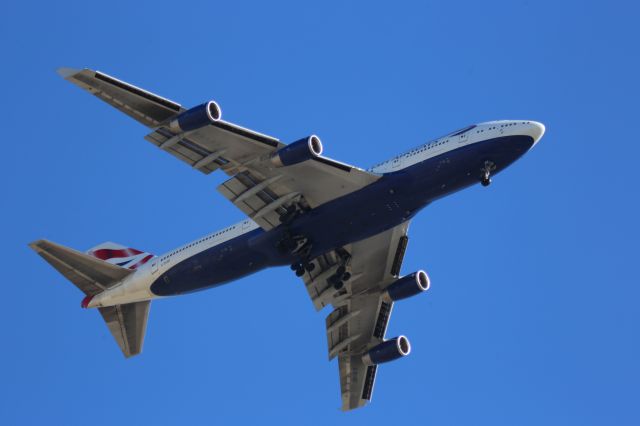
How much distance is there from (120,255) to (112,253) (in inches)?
23.6

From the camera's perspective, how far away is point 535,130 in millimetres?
43656

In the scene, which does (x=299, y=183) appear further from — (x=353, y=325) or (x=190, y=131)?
(x=353, y=325)

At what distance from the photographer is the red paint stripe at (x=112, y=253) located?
53.2 meters

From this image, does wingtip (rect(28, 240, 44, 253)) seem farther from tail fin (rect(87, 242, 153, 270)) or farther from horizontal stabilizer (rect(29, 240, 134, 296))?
tail fin (rect(87, 242, 153, 270))

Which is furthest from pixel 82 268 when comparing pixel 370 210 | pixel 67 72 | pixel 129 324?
pixel 370 210

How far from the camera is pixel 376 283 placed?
173 ft

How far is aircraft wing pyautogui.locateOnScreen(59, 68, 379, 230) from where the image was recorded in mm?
40500

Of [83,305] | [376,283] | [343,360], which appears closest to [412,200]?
[376,283]

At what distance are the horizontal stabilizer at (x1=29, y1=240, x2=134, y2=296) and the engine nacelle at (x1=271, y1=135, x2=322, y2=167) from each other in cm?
1301

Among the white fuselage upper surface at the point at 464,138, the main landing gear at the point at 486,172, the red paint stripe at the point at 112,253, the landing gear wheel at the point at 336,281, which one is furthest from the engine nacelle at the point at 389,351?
the red paint stripe at the point at 112,253

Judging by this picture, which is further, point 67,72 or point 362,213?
point 362,213

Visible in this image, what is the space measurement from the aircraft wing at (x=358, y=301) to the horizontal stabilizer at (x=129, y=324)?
9379mm

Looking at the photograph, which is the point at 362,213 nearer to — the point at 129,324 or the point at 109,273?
the point at 109,273

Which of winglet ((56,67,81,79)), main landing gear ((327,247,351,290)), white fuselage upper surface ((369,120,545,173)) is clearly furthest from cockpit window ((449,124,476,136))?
winglet ((56,67,81,79))
